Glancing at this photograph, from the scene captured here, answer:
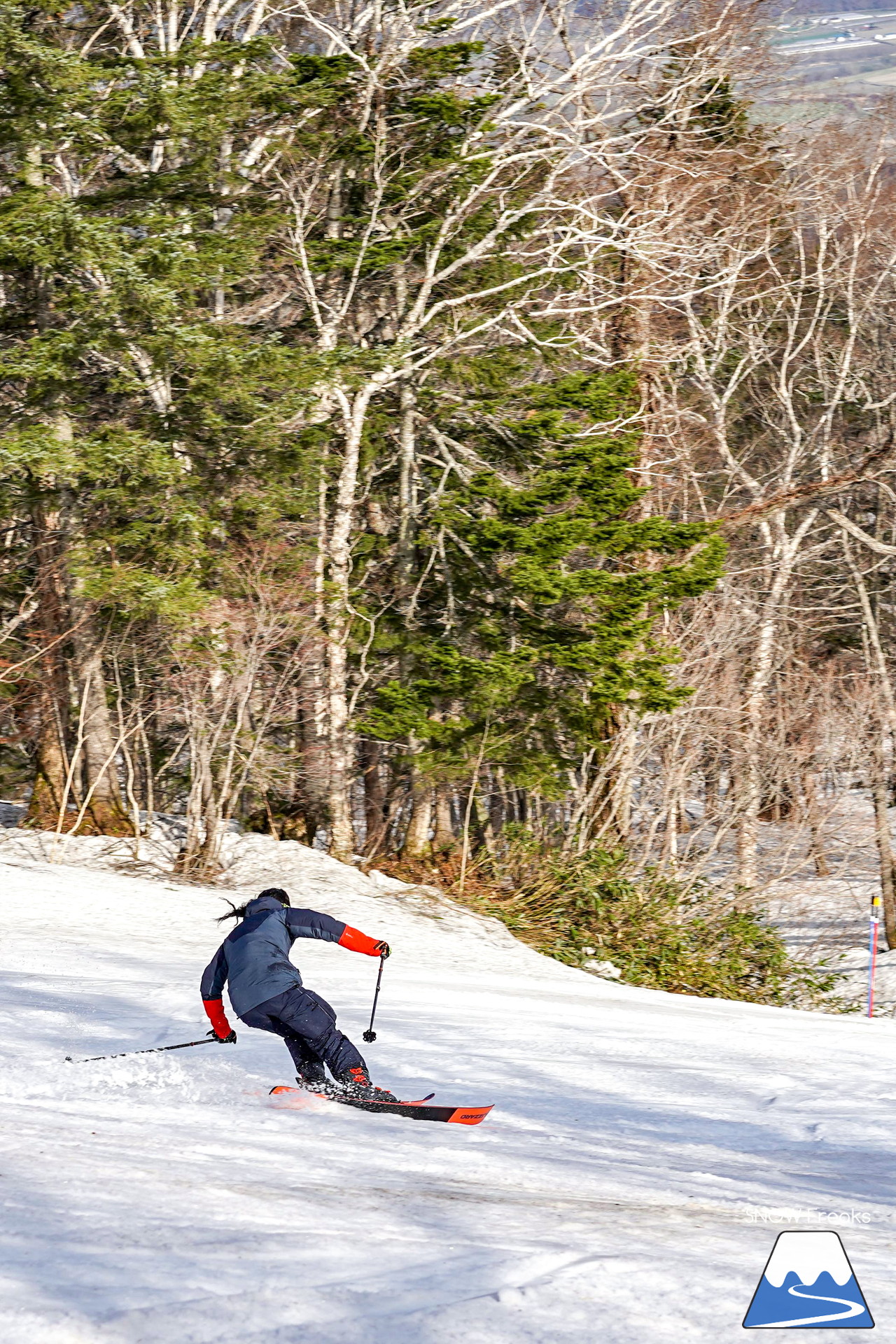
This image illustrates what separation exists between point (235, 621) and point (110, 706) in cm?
309

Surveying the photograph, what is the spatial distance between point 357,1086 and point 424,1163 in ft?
3.94

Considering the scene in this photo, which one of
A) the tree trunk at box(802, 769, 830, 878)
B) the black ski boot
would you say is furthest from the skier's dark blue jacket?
the tree trunk at box(802, 769, 830, 878)

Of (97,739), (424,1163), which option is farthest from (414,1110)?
(97,739)

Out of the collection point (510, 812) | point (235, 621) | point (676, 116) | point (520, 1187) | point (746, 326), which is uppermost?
point (676, 116)

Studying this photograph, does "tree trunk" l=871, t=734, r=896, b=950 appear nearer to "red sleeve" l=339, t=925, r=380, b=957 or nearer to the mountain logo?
"red sleeve" l=339, t=925, r=380, b=957

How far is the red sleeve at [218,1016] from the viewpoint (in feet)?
25.5

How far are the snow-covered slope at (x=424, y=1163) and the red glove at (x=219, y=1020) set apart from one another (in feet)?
1.16

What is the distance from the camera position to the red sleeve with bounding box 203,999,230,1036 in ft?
25.5

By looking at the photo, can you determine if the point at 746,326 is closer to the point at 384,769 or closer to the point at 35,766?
the point at 384,769

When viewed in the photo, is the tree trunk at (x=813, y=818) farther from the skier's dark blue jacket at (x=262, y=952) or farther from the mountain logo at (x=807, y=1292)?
the mountain logo at (x=807, y=1292)

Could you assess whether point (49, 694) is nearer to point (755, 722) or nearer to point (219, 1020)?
point (755, 722)

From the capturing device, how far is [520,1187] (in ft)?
20.4

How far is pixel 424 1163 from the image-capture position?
21.6ft

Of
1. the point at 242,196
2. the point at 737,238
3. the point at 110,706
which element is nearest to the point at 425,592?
the point at 110,706
